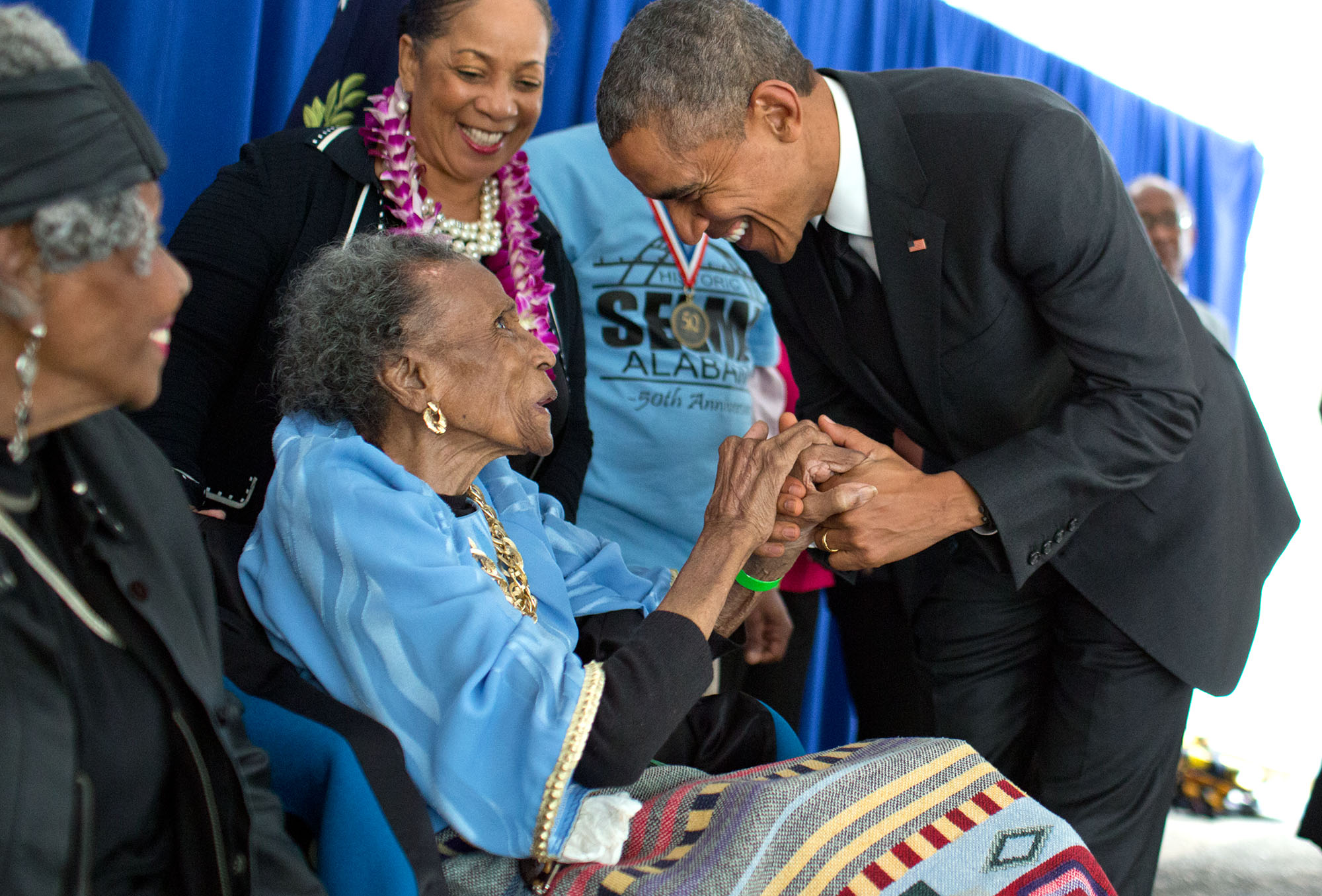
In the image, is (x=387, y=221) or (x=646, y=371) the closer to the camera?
(x=387, y=221)

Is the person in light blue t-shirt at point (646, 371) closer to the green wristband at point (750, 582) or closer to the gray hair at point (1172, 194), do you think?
the green wristband at point (750, 582)

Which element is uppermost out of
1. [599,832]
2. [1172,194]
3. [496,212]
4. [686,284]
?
[1172,194]

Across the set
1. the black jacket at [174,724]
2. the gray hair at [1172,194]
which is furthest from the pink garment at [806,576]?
the gray hair at [1172,194]

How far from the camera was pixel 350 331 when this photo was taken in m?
1.67

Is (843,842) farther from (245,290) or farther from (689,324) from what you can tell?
(689,324)

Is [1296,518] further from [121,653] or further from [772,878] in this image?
[121,653]

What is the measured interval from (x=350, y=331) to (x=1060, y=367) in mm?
1151

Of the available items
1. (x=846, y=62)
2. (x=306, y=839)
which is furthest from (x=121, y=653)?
(x=846, y=62)

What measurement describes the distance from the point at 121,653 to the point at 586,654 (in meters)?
0.85

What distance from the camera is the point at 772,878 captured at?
50.8 inches

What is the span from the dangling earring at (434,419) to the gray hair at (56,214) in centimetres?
69

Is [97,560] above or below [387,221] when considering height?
below

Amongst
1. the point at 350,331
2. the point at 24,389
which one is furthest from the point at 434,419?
the point at 24,389

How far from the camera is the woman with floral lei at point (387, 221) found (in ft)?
6.33
